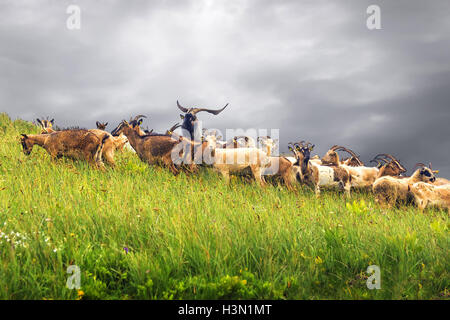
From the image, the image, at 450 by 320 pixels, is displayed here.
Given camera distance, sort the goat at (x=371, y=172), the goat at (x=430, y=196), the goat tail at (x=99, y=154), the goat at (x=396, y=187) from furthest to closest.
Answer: the goat at (x=371, y=172) → the goat tail at (x=99, y=154) → the goat at (x=396, y=187) → the goat at (x=430, y=196)

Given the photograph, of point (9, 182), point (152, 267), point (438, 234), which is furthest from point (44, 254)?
point (438, 234)

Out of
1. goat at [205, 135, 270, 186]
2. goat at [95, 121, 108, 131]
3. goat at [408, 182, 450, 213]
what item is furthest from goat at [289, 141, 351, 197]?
goat at [95, 121, 108, 131]

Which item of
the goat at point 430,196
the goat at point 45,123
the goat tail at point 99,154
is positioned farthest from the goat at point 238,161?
the goat at point 45,123

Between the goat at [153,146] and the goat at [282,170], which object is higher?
the goat at [153,146]

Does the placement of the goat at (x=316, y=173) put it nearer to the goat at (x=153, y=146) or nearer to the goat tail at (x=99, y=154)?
the goat at (x=153, y=146)

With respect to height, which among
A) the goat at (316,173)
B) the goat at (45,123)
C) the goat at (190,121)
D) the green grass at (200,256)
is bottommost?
the green grass at (200,256)

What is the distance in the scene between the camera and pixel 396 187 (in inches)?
481

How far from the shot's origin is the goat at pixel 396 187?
39.5ft

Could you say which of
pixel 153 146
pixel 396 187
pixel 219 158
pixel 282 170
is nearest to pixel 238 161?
pixel 219 158

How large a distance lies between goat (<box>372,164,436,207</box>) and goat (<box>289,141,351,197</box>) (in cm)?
206

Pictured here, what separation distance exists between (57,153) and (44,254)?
8.48 metres

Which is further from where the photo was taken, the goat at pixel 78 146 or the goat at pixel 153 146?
the goat at pixel 153 146

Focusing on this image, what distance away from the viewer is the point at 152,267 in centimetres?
430

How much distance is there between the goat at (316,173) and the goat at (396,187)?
206cm
